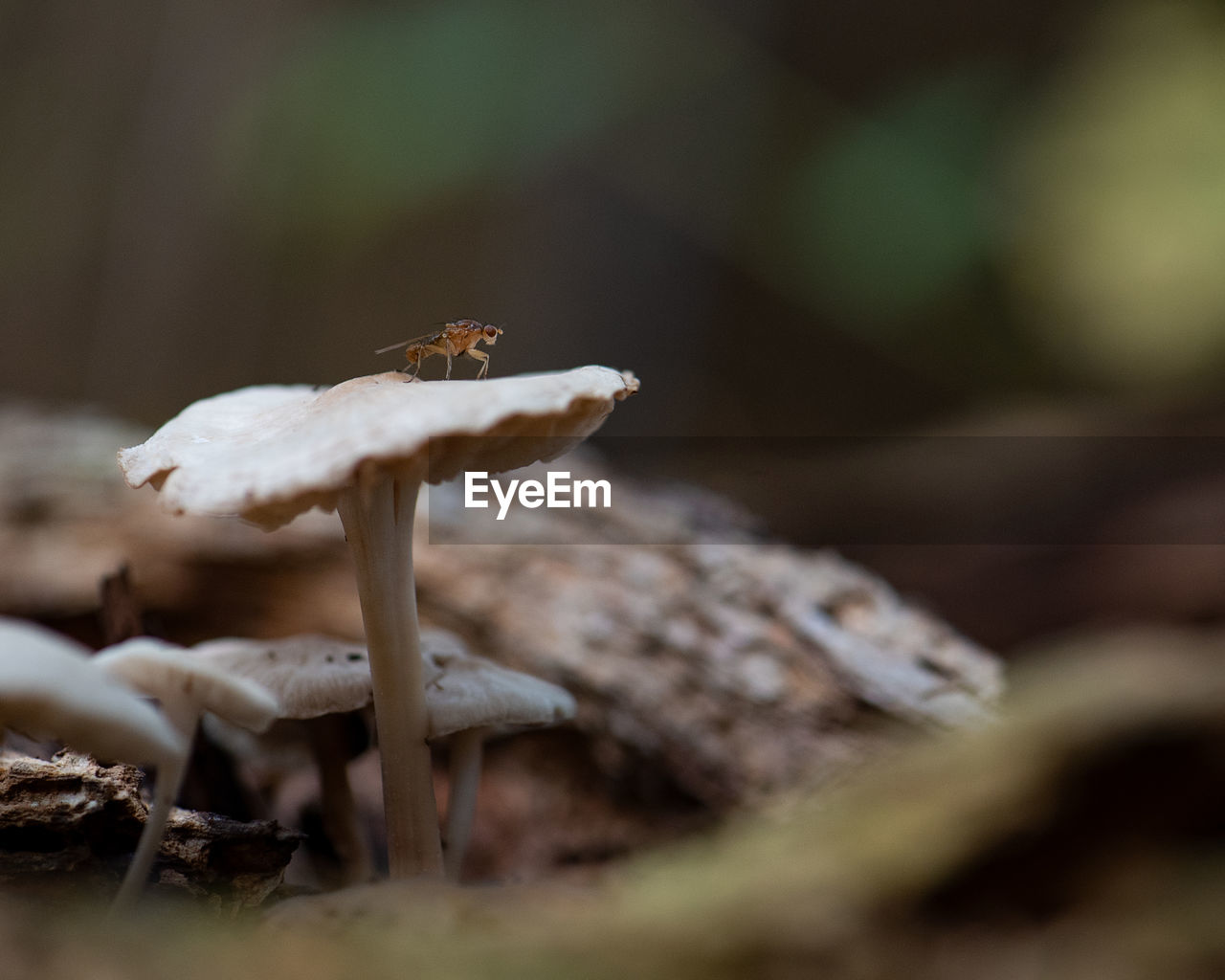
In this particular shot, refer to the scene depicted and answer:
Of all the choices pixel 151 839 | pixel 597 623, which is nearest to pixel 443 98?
pixel 597 623

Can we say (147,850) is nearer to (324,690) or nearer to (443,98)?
(324,690)

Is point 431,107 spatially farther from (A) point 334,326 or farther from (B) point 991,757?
(B) point 991,757

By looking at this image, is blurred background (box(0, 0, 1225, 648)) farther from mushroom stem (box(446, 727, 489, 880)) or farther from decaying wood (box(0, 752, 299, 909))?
decaying wood (box(0, 752, 299, 909))

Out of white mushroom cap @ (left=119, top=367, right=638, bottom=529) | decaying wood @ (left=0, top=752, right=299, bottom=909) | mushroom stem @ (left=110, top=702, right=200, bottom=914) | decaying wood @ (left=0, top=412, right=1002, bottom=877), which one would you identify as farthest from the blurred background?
mushroom stem @ (left=110, top=702, right=200, bottom=914)

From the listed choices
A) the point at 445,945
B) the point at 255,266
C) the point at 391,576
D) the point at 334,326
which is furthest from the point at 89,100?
the point at 445,945

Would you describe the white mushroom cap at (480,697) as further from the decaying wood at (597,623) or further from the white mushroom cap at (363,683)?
the decaying wood at (597,623)
